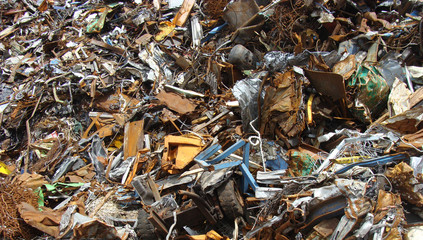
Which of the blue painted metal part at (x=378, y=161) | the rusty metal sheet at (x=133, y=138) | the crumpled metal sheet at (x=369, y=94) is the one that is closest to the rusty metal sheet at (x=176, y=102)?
the rusty metal sheet at (x=133, y=138)

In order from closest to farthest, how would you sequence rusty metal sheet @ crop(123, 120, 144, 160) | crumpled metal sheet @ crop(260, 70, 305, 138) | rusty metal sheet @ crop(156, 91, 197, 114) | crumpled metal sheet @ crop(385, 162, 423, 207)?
1. crumpled metal sheet @ crop(385, 162, 423, 207)
2. crumpled metal sheet @ crop(260, 70, 305, 138)
3. rusty metal sheet @ crop(123, 120, 144, 160)
4. rusty metal sheet @ crop(156, 91, 197, 114)

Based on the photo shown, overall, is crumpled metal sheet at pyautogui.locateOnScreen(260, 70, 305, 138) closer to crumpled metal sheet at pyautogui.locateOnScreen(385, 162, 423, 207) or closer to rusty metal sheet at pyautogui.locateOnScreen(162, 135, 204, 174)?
rusty metal sheet at pyautogui.locateOnScreen(162, 135, 204, 174)

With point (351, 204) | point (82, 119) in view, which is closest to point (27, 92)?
point (82, 119)

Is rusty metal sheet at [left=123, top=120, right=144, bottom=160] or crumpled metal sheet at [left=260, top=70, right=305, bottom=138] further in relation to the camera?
rusty metal sheet at [left=123, top=120, right=144, bottom=160]

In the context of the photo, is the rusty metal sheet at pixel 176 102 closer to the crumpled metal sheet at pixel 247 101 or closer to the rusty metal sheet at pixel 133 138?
the rusty metal sheet at pixel 133 138

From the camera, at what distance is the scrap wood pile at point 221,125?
291 centimetres

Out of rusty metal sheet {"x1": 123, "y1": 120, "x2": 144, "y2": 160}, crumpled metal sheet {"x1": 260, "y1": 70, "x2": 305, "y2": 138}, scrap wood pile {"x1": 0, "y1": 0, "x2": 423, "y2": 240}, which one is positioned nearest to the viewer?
scrap wood pile {"x1": 0, "y1": 0, "x2": 423, "y2": 240}

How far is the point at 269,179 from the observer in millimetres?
3533

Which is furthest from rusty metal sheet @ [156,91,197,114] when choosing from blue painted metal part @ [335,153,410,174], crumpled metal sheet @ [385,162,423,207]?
crumpled metal sheet @ [385,162,423,207]

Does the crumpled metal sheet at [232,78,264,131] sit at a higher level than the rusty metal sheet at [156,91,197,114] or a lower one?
higher

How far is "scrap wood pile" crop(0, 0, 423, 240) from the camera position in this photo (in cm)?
291

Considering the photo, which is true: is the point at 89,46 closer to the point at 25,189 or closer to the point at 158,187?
the point at 25,189

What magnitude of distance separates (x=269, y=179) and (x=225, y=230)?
0.84 metres

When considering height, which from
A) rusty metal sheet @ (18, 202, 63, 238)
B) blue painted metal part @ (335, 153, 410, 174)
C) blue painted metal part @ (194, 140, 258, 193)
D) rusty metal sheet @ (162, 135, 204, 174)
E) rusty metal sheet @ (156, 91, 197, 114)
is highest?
blue painted metal part @ (335, 153, 410, 174)
